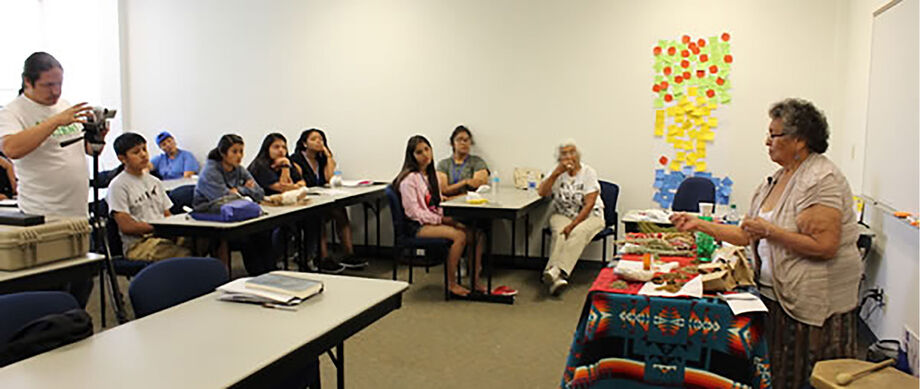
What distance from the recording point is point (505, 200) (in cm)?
514

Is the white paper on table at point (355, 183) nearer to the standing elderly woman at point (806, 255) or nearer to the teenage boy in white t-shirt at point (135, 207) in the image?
the teenage boy in white t-shirt at point (135, 207)

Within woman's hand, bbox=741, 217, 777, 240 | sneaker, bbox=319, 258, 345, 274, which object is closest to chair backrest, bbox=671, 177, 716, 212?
woman's hand, bbox=741, 217, 777, 240

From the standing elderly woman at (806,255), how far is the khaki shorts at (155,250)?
3216 millimetres

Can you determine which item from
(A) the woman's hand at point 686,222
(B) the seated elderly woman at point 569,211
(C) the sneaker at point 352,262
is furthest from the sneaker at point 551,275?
(A) the woman's hand at point 686,222

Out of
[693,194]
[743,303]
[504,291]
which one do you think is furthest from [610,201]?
[743,303]

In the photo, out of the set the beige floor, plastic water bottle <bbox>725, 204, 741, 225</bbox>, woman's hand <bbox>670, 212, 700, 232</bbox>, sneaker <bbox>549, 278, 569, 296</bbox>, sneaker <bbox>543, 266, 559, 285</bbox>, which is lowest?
the beige floor

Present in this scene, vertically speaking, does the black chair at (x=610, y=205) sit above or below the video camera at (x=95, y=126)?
below

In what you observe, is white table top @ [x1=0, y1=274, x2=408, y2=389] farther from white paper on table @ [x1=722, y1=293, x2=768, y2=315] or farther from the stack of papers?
white paper on table @ [x1=722, y1=293, x2=768, y2=315]

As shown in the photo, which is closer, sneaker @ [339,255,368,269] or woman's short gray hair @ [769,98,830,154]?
woman's short gray hair @ [769,98,830,154]

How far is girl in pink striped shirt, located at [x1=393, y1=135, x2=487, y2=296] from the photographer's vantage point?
491 centimetres

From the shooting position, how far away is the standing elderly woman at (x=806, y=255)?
245 cm

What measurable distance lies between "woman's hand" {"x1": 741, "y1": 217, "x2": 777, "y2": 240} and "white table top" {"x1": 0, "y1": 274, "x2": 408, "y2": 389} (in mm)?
1415

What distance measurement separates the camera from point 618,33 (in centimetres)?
564

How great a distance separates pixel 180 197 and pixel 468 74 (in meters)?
2.72
